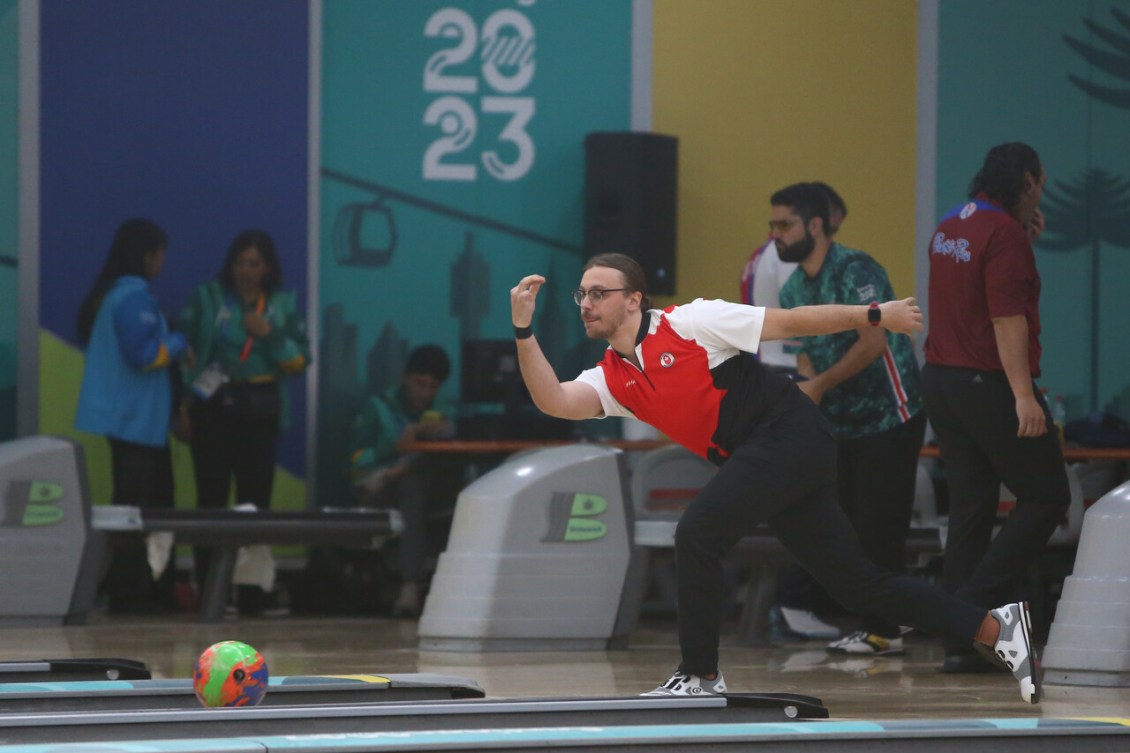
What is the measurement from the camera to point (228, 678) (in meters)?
4.02

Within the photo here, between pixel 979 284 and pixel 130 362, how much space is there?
4.13 meters

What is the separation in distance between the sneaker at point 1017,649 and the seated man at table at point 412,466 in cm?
409

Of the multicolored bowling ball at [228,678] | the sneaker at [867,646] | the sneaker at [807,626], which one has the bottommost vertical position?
the sneaker at [807,626]

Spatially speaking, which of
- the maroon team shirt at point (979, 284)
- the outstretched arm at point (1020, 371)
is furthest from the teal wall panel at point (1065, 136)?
the outstretched arm at point (1020, 371)

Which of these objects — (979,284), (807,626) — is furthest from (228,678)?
Result: (807,626)

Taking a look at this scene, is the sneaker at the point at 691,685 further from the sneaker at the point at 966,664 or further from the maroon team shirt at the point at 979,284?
the maroon team shirt at the point at 979,284

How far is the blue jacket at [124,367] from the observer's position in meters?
8.09

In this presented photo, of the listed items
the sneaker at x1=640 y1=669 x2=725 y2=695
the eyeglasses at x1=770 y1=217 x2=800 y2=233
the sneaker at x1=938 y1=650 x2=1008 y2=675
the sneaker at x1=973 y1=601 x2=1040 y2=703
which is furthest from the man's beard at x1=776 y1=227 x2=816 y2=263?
the sneaker at x1=640 y1=669 x2=725 y2=695

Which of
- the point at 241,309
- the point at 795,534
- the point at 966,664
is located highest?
the point at 241,309

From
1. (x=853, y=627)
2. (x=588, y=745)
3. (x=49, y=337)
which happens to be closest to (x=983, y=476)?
(x=853, y=627)

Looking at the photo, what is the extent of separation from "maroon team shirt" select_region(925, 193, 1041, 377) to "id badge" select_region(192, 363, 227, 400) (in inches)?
155

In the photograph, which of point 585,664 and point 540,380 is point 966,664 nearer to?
point 585,664

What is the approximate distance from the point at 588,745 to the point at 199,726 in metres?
0.83

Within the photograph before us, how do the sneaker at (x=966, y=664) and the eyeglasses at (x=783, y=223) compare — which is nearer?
the sneaker at (x=966, y=664)
